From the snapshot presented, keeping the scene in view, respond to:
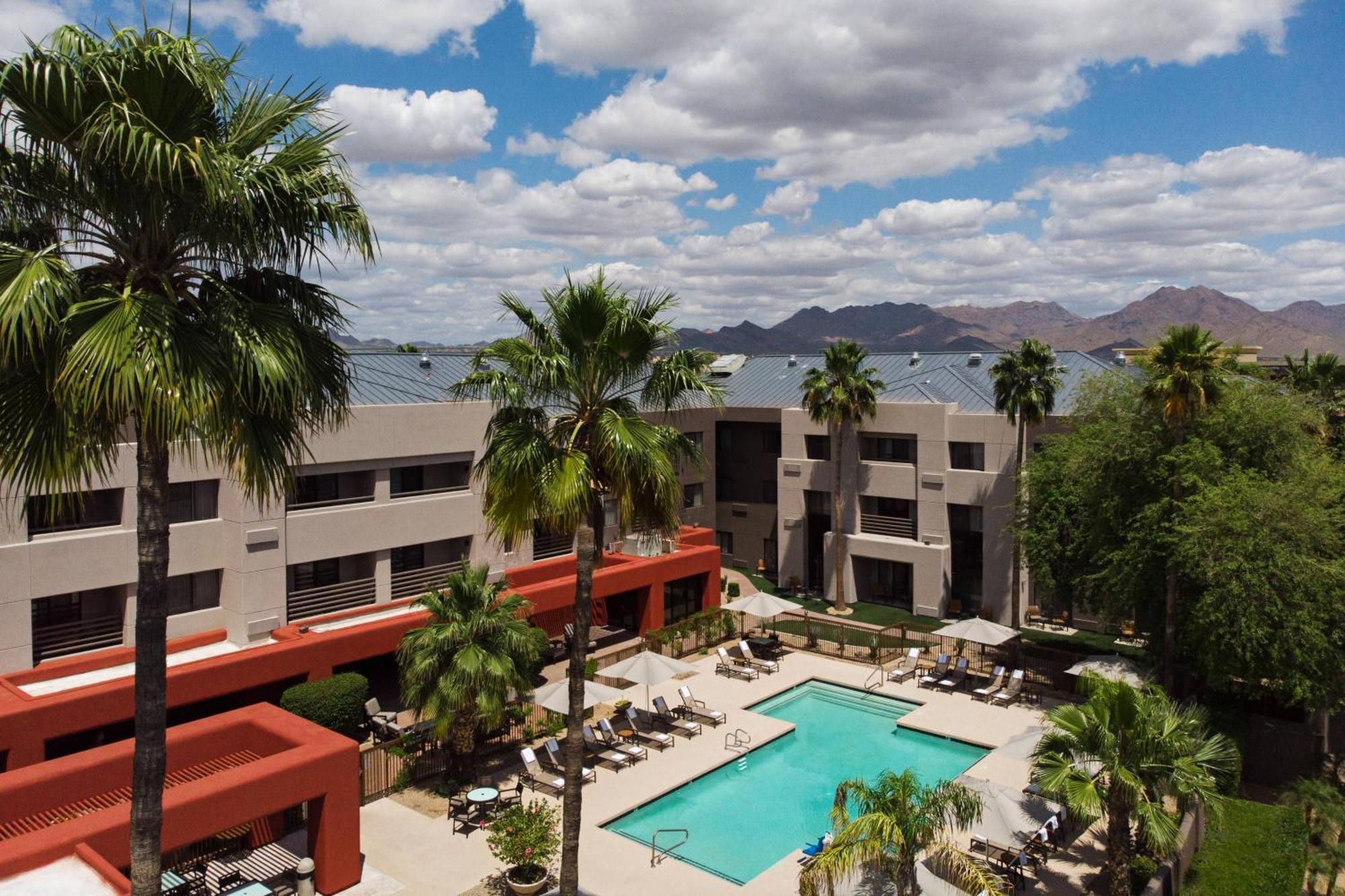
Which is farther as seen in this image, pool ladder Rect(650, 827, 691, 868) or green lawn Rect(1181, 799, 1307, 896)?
pool ladder Rect(650, 827, 691, 868)

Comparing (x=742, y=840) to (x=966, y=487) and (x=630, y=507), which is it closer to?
(x=630, y=507)

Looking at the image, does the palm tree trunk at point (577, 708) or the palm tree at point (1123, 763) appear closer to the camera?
the palm tree trunk at point (577, 708)

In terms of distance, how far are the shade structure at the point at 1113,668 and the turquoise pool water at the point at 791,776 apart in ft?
13.5

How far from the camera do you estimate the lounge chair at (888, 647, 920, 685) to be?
31.0 m

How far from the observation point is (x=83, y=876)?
1288 cm

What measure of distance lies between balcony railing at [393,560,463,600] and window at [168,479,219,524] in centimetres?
624

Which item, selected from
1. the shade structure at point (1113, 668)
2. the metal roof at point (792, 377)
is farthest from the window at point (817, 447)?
the shade structure at point (1113, 668)

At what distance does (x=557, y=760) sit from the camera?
2355cm

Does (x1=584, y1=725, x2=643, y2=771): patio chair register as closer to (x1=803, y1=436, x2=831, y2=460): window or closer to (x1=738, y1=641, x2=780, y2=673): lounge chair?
(x1=738, y1=641, x2=780, y2=673): lounge chair

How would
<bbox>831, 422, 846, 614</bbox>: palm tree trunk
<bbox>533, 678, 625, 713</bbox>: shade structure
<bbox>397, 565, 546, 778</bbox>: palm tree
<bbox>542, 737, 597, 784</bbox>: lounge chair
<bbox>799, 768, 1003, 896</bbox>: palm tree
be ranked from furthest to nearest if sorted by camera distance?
<bbox>831, 422, 846, 614</bbox>: palm tree trunk, <bbox>533, 678, 625, 713</bbox>: shade structure, <bbox>542, 737, 597, 784</bbox>: lounge chair, <bbox>397, 565, 546, 778</bbox>: palm tree, <bbox>799, 768, 1003, 896</bbox>: palm tree

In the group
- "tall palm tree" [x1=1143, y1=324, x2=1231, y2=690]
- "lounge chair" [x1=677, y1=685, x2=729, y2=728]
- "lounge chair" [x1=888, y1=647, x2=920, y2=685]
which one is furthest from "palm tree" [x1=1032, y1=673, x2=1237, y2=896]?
"lounge chair" [x1=888, y1=647, x2=920, y2=685]

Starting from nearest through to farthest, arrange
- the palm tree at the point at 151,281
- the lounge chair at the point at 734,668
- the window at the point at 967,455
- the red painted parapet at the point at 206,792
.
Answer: the palm tree at the point at 151,281, the red painted parapet at the point at 206,792, the lounge chair at the point at 734,668, the window at the point at 967,455

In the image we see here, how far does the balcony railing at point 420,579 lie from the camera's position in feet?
98.0

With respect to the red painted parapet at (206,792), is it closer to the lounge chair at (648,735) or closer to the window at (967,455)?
the lounge chair at (648,735)
